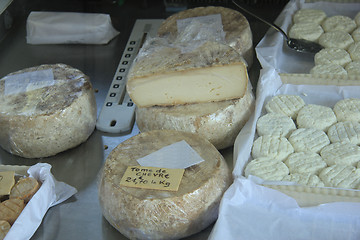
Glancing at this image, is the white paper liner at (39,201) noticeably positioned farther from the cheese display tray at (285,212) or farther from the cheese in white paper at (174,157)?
the cheese display tray at (285,212)

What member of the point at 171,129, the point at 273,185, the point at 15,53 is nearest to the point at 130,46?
the point at 15,53

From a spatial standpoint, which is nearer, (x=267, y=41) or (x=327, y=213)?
(x=327, y=213)

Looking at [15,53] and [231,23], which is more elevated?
[231,23]

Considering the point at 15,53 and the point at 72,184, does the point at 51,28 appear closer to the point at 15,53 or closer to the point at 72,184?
the point at 15,53

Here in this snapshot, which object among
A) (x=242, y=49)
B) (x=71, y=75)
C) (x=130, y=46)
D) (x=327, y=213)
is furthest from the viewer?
(x=130, y=46)

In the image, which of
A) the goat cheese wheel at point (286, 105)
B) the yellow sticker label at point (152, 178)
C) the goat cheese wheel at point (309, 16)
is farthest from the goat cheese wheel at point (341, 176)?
the goat cheese wheel at point (309, 16)

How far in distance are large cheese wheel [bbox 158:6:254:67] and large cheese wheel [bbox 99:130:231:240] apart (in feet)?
2.47

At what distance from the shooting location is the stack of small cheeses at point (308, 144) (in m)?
1.64

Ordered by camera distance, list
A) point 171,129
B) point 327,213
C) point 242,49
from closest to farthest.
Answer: point 327,213
point 171,129
point 242,49

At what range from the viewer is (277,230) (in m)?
1.54

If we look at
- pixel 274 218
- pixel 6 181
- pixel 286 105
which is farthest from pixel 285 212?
pixel 6 181

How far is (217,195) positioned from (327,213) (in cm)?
35

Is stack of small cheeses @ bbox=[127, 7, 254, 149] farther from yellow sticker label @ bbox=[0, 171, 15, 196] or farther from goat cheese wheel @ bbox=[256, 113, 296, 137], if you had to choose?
yellow sticker label @ bbox=[0, 171, 15, 196]

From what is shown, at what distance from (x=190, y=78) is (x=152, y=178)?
449 millimetres
